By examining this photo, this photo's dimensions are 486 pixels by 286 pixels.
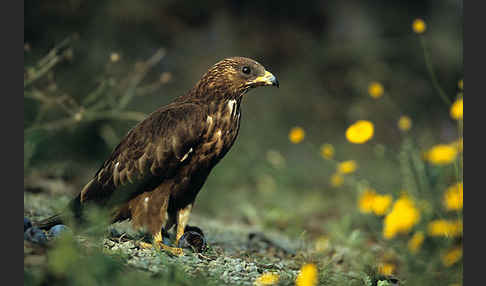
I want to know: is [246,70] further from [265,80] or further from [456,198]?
[456,198]

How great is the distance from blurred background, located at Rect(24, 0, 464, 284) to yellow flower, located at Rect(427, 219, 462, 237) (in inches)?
99.1

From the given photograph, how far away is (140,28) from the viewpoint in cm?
793

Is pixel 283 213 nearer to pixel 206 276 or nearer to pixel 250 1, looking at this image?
pixel 206 276

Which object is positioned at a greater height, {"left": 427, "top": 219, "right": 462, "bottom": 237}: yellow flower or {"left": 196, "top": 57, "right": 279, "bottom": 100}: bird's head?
{"left": 196, "top": 57, "right": 279, "bottom": 100}: bird's head

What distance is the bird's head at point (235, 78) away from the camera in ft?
11.5

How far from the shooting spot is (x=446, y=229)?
2609 millimetres

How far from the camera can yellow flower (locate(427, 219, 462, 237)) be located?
2.62 m

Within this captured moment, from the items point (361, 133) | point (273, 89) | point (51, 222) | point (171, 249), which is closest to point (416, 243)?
point (361, 133)

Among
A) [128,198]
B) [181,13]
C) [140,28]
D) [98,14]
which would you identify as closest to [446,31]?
[181,13]

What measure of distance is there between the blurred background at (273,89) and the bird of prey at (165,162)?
6.07 feet

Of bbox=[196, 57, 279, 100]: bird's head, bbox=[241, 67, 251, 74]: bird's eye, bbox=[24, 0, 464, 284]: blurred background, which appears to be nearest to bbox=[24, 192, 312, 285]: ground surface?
bbox=[24, 0, 464, 284]: blurred background

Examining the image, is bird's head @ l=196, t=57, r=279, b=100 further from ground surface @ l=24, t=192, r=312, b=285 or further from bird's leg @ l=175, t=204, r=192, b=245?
ground surface @ l=24, t=192, r=312, b=285

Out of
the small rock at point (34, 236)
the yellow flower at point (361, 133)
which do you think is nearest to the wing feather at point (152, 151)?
the small rock at point (34, 236)

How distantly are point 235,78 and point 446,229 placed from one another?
5.35 ft
